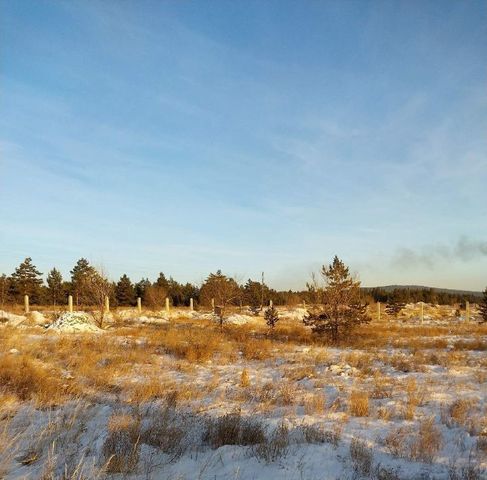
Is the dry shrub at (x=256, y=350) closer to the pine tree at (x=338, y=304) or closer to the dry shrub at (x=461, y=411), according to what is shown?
the pine tree at (x=338, y=304)

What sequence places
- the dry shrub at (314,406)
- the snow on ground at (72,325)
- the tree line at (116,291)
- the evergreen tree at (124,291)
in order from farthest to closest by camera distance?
the evergreen tree at (124,291), the tree line at (116,291), the snow on ground at (72,325), the dry shrub at (314,406)

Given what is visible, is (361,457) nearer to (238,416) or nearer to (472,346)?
(238,416)

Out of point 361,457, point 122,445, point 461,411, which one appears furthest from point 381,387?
point 122,445

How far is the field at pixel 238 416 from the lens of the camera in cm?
392

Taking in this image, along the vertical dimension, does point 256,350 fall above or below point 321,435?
below

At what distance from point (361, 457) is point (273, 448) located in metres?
0.89

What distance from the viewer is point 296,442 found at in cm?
477

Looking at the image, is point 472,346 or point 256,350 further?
point 472,346

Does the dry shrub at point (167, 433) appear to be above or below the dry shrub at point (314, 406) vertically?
above

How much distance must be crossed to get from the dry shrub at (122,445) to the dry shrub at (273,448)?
1.23 m

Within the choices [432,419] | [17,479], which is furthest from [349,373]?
[17,479]

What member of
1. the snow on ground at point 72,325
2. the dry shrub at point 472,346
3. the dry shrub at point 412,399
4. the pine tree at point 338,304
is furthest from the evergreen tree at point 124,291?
the dry shrub at point 412,399

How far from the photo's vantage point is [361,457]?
421 cm

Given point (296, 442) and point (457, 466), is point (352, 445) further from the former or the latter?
point (457, 466)
